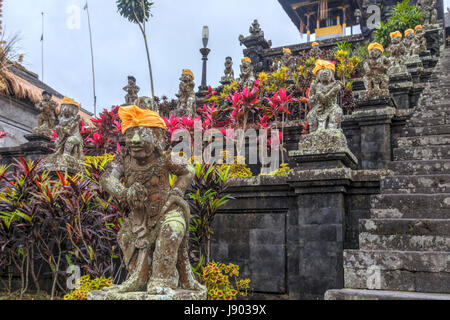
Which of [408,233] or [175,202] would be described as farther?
[408,233]

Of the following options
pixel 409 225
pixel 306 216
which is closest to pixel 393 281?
pixel 409 225

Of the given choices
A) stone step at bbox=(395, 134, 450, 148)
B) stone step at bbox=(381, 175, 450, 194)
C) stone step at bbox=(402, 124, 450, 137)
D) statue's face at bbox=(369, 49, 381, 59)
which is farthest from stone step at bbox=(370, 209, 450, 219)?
statue's face at bbox=(369, 49, 381, 59)

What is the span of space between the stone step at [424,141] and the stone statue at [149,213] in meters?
3.69

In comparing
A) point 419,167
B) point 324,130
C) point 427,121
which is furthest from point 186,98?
point 419,167

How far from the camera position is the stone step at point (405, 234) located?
4078 mm

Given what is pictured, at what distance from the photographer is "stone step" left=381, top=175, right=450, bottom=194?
15.7 feet

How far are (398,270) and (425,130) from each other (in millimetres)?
3031

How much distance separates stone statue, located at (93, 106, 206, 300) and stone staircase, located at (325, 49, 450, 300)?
50.4 inches

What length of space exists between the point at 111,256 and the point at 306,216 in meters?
2.33

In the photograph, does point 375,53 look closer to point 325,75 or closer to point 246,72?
point 325,75

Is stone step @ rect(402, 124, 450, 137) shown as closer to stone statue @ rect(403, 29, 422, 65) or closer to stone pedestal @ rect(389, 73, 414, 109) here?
stone pedestal @ rect(389, 73, 414, 109)

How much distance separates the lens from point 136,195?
11.1 feet

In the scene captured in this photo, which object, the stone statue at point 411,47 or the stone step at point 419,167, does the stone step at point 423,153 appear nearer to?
the stone step at point 419,167
